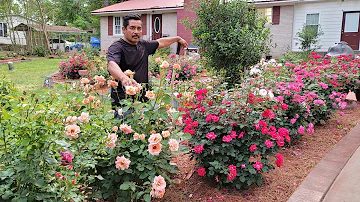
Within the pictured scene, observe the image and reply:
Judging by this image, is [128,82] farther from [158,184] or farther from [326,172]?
[326,172]

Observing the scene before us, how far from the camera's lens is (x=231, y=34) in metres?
4.89

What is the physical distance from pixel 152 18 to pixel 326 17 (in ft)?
35.0

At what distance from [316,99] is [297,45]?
1297 centimetres

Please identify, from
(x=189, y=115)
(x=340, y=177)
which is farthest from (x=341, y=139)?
(x=189, y=115)

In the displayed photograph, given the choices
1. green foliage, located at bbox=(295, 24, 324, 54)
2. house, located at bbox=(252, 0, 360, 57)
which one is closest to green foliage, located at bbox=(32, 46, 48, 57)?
house, located at bbox=(252, 0, 360, 57)

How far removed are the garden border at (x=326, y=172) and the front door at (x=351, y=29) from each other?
12.9m

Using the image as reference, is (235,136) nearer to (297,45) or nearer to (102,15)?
(297,45)

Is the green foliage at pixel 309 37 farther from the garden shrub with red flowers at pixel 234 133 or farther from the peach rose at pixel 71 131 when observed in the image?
the peach rose at pixel 71 131

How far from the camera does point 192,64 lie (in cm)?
951

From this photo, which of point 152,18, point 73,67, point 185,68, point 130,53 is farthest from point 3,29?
point 130,53

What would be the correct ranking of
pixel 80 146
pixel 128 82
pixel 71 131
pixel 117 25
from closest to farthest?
pixel 71 131
pixel 80 146
pixel 128 82
pixel 117 25

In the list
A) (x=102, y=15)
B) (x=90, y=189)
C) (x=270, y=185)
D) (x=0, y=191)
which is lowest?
(x=270, y=185)

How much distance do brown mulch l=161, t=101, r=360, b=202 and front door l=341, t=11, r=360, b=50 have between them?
13100 mm

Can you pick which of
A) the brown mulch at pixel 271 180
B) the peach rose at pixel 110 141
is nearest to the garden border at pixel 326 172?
the brown mulch at pixel 271 180
